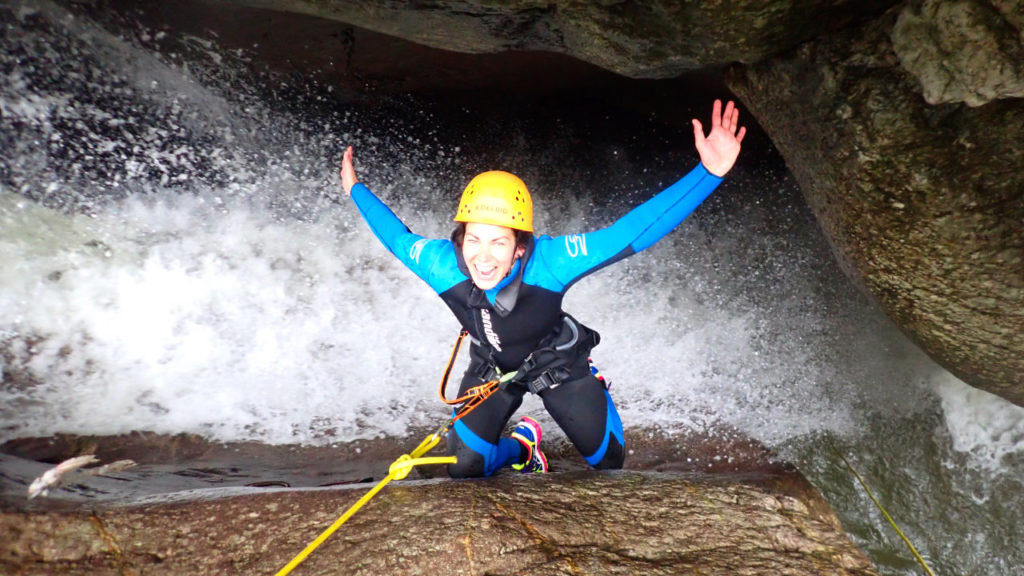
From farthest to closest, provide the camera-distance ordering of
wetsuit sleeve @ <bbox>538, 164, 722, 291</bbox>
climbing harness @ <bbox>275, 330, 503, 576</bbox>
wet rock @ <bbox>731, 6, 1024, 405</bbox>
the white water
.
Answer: the white water, wet rock @ <bbox>731, 6, 1024, 405</bbox>, wetsuit sleeve @ <bbox>538, 164, 722, 291</bbox>, climbing harness @ <bbox>275, 330, 503, 576</bbox>

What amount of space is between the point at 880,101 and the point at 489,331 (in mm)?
1986

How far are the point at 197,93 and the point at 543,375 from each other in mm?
3074

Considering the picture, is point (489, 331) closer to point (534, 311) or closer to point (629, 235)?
point (534, 311)

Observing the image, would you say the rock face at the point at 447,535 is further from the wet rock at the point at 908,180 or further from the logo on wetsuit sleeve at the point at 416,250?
the wet rock at the point at 908,180

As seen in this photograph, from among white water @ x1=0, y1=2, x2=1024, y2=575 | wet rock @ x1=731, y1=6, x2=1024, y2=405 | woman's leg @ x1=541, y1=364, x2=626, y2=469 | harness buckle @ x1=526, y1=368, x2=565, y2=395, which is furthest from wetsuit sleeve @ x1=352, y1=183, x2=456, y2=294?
wet rock @ x1=731, y1=6, x2=1024, y2=405

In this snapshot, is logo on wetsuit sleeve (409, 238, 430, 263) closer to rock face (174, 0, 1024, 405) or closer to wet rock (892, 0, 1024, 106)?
rock face (174, 0, 1024, 405)

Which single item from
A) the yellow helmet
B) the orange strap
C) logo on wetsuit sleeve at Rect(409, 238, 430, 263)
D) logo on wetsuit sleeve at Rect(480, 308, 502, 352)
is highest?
the yellow helmet

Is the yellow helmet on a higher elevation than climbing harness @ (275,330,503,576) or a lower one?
higher

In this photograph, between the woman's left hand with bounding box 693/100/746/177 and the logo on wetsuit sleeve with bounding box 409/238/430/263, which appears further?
the logo on wetsuit sleeve with bounding box 409/238/430/263

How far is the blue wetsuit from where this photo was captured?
254cm

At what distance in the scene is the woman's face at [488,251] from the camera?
2.53 m

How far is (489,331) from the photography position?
2.87 metres

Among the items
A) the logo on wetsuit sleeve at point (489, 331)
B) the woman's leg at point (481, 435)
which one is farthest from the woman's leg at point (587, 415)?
the logo on wetsuit sleeve at point (489, 331)

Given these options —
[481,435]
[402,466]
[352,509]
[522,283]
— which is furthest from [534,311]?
[352,509]
